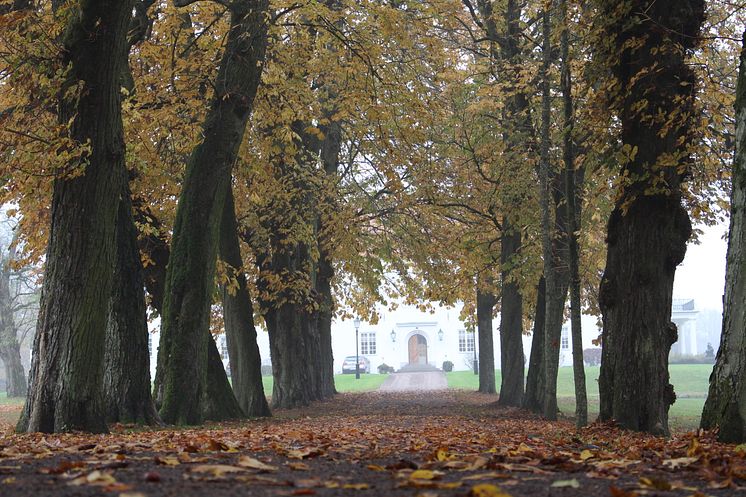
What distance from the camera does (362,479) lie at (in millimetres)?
4371

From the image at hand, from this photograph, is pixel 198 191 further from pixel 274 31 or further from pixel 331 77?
pixel 331 77

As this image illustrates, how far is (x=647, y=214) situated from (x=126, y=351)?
702cm

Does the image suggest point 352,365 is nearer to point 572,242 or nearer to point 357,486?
point 572,242

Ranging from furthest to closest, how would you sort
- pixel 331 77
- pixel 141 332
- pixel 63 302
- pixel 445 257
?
pixel 445 257
pixel 331 77
pixel 141 332
pixel 63 302

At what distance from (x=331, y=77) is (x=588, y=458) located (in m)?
14.6

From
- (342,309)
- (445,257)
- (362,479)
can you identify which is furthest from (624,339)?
(342,309)

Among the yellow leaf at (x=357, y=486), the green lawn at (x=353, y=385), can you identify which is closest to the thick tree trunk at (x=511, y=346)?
the yellow leaf at (x=357, y=486)

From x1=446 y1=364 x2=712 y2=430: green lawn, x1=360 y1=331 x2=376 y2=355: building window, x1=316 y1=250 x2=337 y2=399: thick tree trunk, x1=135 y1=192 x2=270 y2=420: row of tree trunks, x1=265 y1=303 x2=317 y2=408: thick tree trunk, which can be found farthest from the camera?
x1=360 y1=331 x2=376 y2=355: building window

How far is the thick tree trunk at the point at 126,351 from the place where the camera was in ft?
38.0

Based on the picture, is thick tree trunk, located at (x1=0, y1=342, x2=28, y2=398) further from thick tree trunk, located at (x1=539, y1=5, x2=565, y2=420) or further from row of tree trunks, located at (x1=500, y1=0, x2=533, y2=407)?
thick tree trunk, located at (x1=539, y1=5, x2=565, y2=420)

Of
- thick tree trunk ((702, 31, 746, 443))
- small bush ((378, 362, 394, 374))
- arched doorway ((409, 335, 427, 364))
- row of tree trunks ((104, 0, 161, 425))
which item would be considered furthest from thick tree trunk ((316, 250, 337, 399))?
arched doorway ((409, 335, 427, 364))

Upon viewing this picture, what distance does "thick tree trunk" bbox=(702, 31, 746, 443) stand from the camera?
24.6ft

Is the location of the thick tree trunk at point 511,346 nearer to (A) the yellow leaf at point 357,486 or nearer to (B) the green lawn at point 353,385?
(A) the yellow leaf at point 357,486

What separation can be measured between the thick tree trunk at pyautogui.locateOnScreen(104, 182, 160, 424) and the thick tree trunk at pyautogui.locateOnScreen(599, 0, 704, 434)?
246 inches
